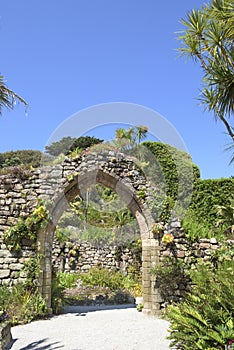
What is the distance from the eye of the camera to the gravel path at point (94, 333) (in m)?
5.71

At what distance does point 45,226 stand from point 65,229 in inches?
283

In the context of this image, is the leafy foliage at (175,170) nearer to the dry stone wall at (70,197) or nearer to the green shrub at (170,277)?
the dry stone wall at (70,197)

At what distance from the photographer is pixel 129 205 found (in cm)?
984

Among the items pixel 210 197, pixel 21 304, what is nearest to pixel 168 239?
pixel 21 304

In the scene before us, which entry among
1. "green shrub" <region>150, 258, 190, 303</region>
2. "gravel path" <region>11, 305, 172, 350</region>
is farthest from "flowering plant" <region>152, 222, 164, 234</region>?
"gravel path" <region>11, 305, 172, 350</region>

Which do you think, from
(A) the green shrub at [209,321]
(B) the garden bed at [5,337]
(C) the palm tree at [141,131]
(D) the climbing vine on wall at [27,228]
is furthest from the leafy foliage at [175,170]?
(B) the garden bed at [5,337]

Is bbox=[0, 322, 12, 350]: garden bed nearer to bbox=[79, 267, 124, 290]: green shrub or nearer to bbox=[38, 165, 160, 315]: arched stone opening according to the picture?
bbox=[38, 165, 160, 315]: arched stone opening

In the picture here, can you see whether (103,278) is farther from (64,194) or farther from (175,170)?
(175,170)

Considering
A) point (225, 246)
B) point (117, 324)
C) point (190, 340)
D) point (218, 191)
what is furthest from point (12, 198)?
point (218, 191)

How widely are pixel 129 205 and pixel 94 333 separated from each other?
3.84 meters

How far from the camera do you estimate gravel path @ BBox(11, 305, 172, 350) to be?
571 cm

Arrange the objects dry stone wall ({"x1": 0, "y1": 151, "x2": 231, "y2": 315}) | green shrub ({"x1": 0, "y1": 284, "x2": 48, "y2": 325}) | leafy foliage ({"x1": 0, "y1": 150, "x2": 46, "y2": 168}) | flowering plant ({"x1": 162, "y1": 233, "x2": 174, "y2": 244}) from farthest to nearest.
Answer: leafy foliage ({"x1": 0, "y1": 150, "x2": 46, "y2": 168}) < flowering plant ({"x1": 162, "y1": 233, "x2": 174, "y2": 244}) < dry stone wall ({"x1": 0, "y1": 151, "x2": 231, "y2": 315}) < green shrub ({"x1": 0, "y1": 284, "x2": 48, "y2": 325})

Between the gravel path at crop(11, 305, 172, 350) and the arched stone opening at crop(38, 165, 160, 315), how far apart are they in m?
0.62

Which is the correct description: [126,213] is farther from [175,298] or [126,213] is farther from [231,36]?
[231,36]
